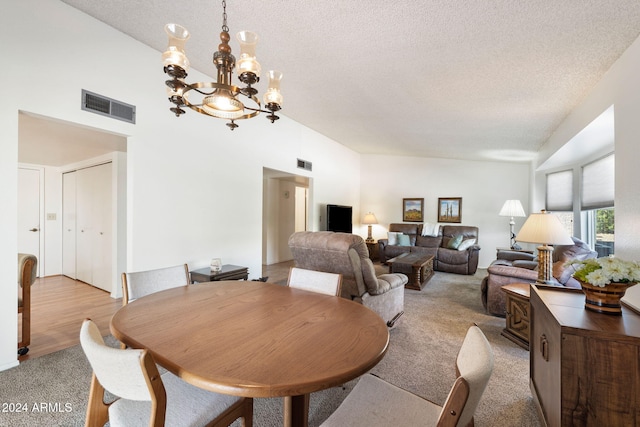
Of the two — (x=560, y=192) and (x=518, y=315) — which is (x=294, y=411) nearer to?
(x=518, y=315)

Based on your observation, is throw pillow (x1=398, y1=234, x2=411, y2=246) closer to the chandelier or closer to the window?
the window

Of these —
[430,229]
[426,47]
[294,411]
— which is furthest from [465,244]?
[294,411]

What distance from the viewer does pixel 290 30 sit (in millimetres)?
2393

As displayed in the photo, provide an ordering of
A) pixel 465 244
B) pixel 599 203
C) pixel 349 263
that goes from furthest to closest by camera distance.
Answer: pixel 465 244 < pixel 599 203 < pixel 349 263

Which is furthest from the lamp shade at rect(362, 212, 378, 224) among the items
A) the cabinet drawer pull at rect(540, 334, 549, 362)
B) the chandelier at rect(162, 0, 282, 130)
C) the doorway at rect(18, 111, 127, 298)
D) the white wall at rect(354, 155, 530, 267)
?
the cabinet drawer pull at rect(540, 334, 549, 362)

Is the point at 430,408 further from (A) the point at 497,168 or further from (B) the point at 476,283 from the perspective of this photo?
(A) the point at 497,168

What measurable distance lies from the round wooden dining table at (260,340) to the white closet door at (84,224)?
3.77 meters

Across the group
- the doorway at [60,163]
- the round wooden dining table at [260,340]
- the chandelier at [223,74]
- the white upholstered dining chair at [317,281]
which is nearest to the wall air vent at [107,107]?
the doorway at [60,163]

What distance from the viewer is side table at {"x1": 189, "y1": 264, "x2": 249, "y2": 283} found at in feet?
10.4

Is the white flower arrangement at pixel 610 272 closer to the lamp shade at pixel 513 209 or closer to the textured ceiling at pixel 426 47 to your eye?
the textured ceiling at pixel 426 47

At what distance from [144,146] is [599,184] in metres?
5.71

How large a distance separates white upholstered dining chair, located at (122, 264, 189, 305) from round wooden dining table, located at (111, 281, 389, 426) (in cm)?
20

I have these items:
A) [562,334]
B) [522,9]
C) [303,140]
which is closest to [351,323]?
[562,334]

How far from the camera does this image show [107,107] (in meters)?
2.65
